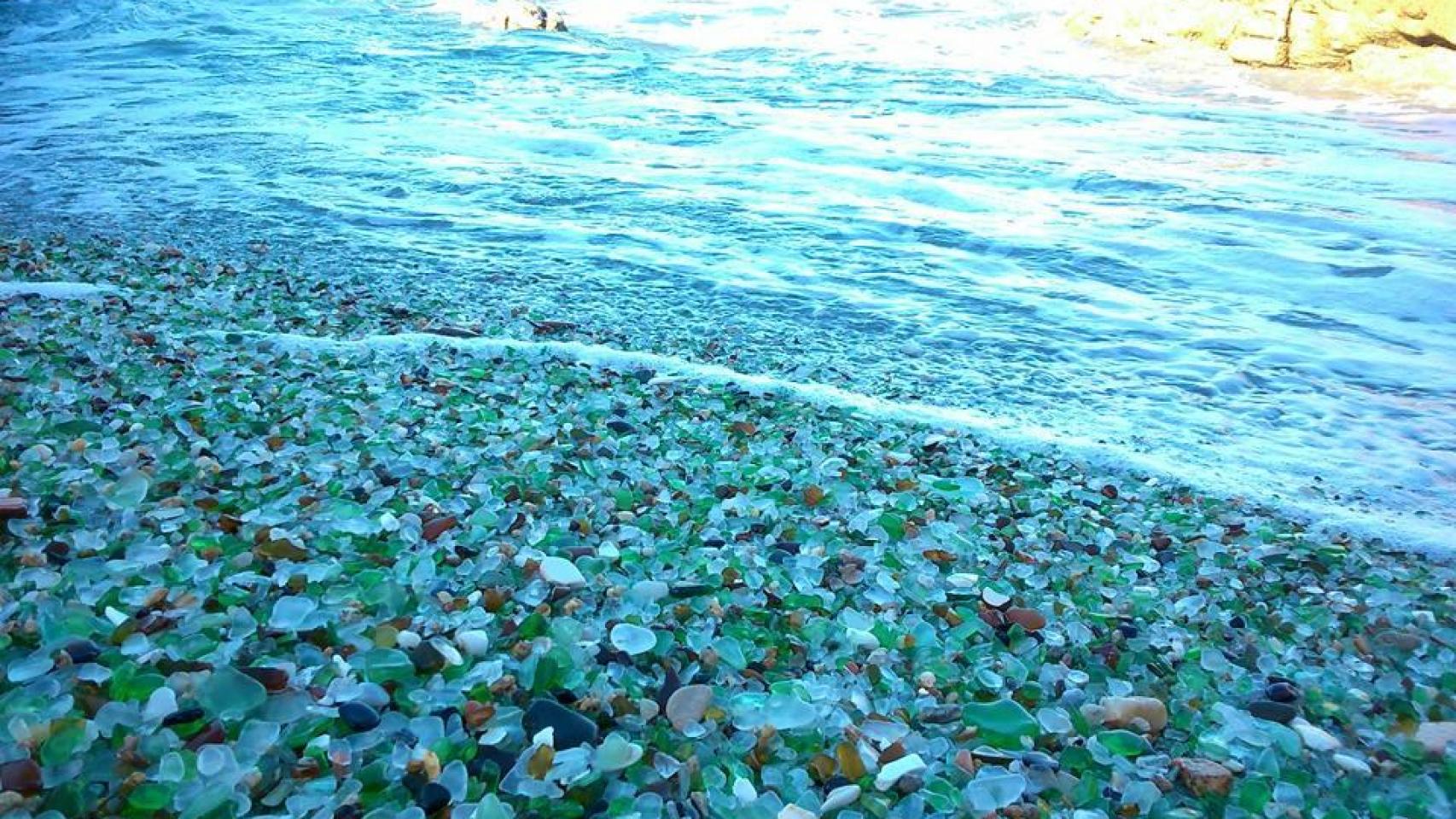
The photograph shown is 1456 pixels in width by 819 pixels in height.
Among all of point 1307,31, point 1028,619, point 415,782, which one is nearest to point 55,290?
point 415,782

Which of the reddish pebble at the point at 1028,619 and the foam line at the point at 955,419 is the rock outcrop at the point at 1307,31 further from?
the reddish pebble at the point at 1028,619

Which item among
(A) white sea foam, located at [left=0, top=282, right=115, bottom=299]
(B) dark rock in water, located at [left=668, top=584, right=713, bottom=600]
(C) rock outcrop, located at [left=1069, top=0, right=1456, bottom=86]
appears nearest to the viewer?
(B) dark rock in water, located at [left=668, top=584, right=713, bottom=600]

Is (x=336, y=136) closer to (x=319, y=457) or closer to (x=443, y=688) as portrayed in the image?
(x=319, y=457)

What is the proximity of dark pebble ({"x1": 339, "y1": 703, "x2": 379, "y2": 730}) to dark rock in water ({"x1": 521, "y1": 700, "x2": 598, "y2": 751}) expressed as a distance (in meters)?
0.24

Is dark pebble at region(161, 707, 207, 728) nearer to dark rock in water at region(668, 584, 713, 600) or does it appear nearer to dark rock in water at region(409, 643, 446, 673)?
dark rock in water at region(409, 643, 446, 673)

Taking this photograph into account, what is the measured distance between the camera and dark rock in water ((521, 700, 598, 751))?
68.4 inches

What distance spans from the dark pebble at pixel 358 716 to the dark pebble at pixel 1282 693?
1724mm

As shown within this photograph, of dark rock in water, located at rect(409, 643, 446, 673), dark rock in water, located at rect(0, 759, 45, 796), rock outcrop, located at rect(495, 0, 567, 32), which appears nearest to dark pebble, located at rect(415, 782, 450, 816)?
dark rock in water, located at rect(409, 643, 446, 673)

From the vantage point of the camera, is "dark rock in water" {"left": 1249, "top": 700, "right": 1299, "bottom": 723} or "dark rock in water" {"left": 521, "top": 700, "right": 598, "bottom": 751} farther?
"dark rock in water" {"left": 1249, "top": 700, "right": 1299, "bottom": 723}

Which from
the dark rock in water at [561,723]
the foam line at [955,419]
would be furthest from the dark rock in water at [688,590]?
the foam line at [955,419]

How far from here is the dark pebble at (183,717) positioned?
5.51ft

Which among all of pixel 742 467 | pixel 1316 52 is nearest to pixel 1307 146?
pixel 1316 52

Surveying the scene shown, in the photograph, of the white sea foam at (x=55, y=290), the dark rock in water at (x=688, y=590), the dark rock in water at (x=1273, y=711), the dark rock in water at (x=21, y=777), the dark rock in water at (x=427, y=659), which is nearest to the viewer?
the dark rock in water at (x=21, y=777)

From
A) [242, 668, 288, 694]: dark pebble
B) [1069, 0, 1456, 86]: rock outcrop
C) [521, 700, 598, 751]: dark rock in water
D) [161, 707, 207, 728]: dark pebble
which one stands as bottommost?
[521, 700, 598, 751]: dark rock in water
